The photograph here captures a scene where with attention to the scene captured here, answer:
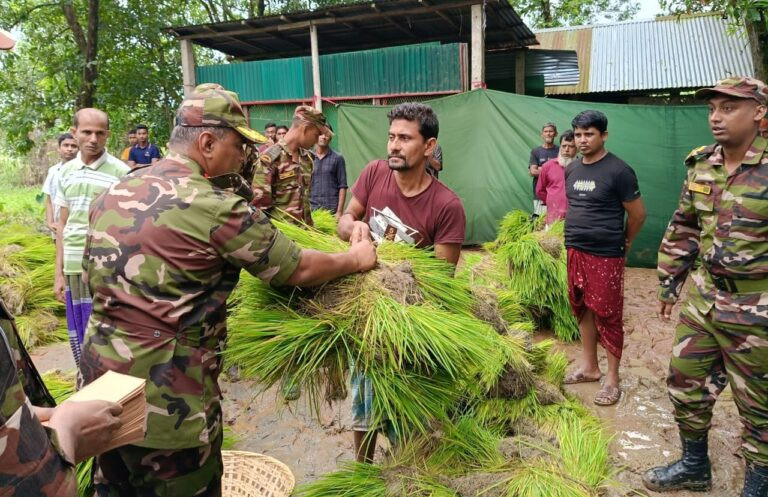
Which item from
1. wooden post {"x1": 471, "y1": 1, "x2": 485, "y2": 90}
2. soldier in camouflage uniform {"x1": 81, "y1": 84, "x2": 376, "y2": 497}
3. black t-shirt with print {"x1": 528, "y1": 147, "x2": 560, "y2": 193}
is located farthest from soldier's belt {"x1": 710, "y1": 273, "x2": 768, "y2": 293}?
wooden post {"x1": 471, "y1": 1, "x2": 485, "y2": 90}

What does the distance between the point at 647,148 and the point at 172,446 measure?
610cm

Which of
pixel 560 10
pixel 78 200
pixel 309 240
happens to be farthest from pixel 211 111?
pixel 560 10

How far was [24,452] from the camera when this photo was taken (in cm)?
100

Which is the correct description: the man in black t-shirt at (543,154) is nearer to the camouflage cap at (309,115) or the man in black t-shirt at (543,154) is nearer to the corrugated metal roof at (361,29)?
the corrugated metal roof at (361,29)

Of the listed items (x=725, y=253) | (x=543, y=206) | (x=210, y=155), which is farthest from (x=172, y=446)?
(x=543, y=206)

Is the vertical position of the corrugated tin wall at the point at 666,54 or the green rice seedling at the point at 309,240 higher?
the corrugated tin wall at the point at 666,54

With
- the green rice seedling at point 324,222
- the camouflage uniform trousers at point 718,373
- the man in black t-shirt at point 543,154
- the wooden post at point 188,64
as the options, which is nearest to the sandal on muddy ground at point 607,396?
the camouflage uniform trousers at point 718,373

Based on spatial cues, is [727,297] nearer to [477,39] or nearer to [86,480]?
[86,480]

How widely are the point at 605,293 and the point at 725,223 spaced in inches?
45.7

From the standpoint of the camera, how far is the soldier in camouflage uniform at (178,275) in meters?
1.56

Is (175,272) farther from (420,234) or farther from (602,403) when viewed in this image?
(602,403)

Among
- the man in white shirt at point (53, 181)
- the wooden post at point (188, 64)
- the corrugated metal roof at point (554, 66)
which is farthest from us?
the corrugated metal roof at point (554, 66)

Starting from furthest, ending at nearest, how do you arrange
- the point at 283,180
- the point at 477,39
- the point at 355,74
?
1. the point at 355,74
2. the point at 477,39
3. the point at 283,180

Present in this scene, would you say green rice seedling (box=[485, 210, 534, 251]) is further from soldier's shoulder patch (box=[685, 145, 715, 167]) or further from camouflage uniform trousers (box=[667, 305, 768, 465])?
camouflage uniform trousers (box=[667, 305, 768, 465])
